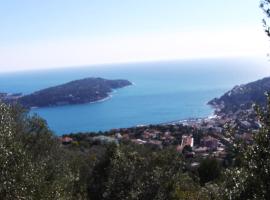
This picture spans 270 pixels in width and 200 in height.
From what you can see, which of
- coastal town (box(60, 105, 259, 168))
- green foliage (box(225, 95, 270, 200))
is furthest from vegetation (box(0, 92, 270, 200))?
coastal town (box(60, 105, 259, 168))

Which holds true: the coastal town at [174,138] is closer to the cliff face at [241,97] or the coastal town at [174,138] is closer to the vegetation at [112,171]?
the cliff face at [241,97]

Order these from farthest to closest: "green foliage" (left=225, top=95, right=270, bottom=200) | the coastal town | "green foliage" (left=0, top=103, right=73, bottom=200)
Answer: the coastal town → "green foliage" (left=0, top=103, right=73, bottom=200) → "green foliage" (left=225, top=95, right=270, bottom=200)

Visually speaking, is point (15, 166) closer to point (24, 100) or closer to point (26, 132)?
point (26, 132)

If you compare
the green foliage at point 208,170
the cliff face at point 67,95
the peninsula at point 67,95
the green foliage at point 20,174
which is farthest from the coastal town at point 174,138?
the cliff face at point 67,95

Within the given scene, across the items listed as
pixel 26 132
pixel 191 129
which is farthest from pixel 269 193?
pixel 191 129

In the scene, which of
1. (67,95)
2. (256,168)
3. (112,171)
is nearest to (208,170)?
(112,171)

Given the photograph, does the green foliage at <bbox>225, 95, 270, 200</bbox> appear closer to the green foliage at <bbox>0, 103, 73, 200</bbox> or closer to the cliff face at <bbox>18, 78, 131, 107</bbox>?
the green foliage at <bbox>0, 103, 73, 200</bbox>

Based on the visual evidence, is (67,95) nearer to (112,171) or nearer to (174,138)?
(174,138)

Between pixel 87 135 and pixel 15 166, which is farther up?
pixel 15 166
